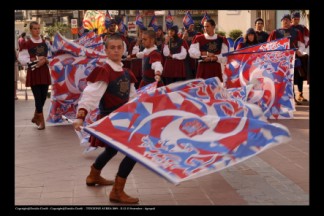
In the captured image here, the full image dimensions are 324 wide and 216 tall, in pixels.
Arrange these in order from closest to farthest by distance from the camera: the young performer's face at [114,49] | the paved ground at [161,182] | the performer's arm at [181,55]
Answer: the paved ground at [161,182], the young performer's face at [114,49], the performer's arm at [181,55]

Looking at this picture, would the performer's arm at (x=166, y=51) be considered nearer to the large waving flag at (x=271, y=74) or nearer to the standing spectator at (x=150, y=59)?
the standing spectator at (x=150, y=59)

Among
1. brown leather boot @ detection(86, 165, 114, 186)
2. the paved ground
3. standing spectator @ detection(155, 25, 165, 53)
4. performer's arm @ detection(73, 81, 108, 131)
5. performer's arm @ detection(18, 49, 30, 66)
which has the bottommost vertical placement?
the paved ground

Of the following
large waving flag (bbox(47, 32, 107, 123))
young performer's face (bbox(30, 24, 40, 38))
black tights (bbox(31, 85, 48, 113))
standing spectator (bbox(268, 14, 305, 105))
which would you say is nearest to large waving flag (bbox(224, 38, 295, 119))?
standing spectator (bbox(268, 14, 305, 105))

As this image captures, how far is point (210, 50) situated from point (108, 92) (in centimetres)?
590

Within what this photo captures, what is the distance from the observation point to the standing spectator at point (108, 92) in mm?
6020

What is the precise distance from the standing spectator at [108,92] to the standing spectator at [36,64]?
4.61 meters

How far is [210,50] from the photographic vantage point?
39.1ft

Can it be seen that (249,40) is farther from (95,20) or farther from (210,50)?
(95,20)

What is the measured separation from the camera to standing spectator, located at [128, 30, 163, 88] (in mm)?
8711

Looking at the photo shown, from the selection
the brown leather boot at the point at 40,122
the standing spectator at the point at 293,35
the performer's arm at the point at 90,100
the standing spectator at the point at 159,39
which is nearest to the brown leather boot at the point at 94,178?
the performer's arm at the point at 90,100

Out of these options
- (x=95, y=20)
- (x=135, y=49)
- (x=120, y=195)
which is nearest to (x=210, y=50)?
(x=135, y=49)

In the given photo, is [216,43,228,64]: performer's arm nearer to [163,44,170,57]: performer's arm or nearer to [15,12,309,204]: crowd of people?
[15,12,309,204]: crowd of people

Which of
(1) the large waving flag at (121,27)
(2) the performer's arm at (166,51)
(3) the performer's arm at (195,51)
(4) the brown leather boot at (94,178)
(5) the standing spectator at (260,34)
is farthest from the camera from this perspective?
(1) the large waving flag at (121,27)
